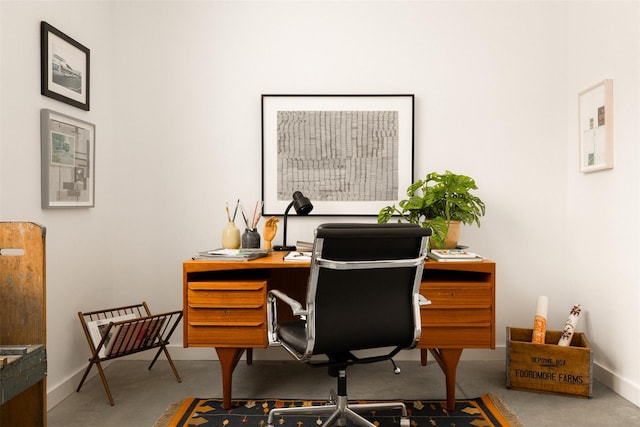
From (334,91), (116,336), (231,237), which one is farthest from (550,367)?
(116,336)

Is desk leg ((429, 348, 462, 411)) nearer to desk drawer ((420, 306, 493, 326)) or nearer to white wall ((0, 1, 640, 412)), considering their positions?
desk drawer ((420, 306, 493, 326))

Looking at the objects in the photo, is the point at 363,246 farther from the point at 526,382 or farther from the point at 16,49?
the point at 16,49

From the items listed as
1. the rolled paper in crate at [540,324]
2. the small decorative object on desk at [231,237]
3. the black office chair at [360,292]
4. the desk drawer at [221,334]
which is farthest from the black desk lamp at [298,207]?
the rolled paper in crate at [540,324]

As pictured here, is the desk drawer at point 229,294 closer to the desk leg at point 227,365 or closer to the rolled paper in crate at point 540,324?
the desk leg at point 227,365

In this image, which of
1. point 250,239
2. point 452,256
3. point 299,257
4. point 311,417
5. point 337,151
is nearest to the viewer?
point 311,417

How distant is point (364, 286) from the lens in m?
1.81

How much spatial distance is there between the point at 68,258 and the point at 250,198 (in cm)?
115

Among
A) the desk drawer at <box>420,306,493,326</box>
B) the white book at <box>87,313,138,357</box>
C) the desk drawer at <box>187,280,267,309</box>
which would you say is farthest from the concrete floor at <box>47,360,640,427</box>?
the desk drawer at <box>187,280,267,309</box>

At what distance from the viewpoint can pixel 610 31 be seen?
2617mm

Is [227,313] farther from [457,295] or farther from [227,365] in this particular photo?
[457,295]

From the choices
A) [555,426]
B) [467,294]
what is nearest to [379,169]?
[467,294]

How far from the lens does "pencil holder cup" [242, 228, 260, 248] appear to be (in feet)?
9.23

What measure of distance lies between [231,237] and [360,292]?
4.18 ft

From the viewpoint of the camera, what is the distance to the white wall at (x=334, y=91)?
10.0 ft
